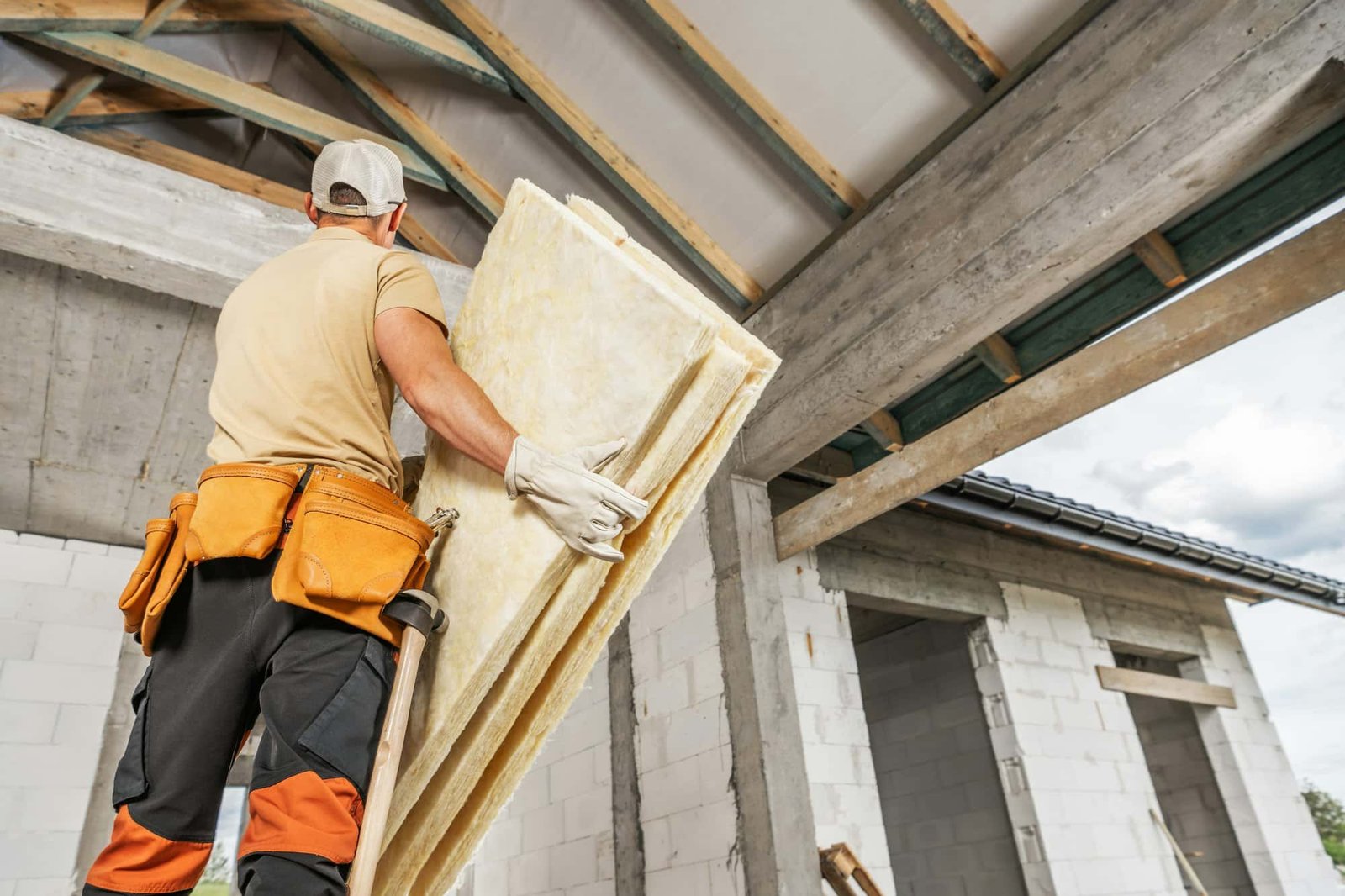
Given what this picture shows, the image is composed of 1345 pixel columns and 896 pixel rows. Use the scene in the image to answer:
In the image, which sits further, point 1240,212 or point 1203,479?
point 1203,479

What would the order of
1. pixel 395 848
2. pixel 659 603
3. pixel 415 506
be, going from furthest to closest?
pixel 659 603
pixel 415 506
pixel 395 848

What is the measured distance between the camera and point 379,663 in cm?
108

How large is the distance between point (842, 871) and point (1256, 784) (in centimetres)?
493

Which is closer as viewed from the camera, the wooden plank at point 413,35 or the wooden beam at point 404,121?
the wooden plank at point 413,35

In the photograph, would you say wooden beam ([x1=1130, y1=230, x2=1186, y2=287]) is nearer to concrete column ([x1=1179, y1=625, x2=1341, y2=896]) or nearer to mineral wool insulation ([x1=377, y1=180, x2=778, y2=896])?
mineral wool insulation ([x1=377, y1=180, x2=778, y2=896])

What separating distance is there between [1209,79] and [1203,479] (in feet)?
133

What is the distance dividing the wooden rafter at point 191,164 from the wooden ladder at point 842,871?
348cm

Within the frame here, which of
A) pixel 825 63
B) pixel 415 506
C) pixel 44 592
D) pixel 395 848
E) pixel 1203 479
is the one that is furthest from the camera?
pixel 1203 479

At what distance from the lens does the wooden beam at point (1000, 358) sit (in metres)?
3.89

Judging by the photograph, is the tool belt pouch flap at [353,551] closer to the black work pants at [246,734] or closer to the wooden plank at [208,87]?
the black work pants at [246,734]

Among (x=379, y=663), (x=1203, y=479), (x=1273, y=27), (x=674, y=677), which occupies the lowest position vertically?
(x=379, y=663)

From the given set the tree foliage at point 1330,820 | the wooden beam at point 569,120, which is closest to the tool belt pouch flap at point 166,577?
the wooden beam at point 569,120

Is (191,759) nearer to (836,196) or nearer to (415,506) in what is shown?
(415,506)

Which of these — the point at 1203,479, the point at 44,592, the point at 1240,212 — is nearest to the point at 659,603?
the point at 1240,212
